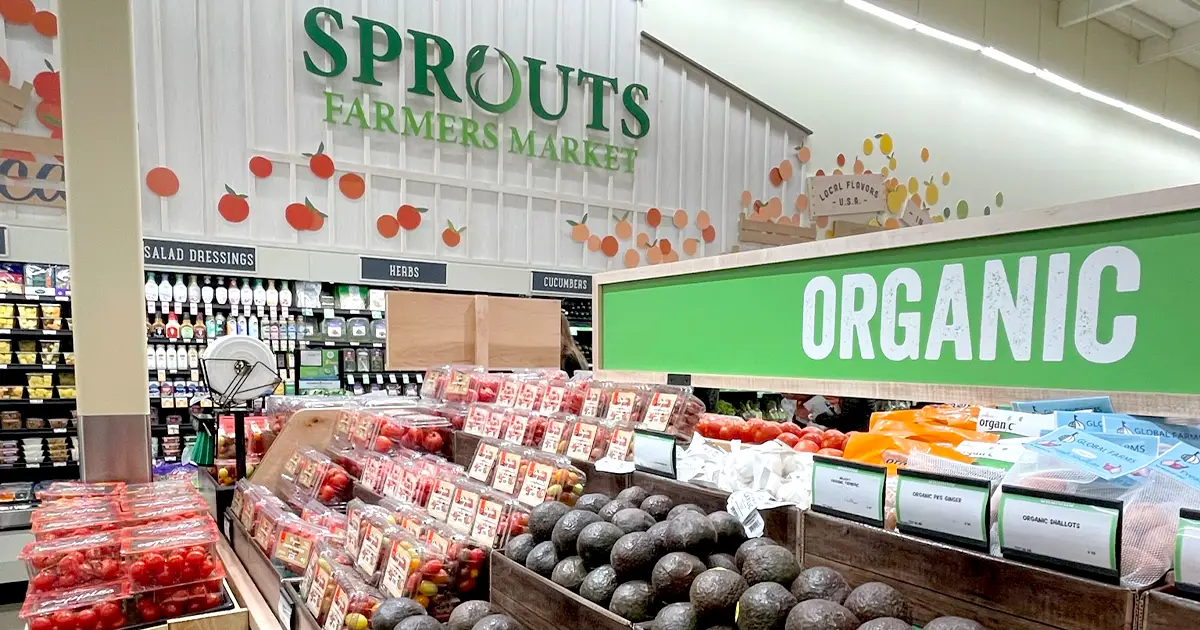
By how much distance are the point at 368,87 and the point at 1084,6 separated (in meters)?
10.3

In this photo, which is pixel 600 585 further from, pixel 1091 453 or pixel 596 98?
pixel 596 98

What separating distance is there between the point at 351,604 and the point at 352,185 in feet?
18.3

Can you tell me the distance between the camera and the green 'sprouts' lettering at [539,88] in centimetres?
733

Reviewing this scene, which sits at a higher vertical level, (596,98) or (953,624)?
(596,98)

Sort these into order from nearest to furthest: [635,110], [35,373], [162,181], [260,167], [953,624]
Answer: [953,624] < [35,373] < [162,181] < [260,167] < [635,110]

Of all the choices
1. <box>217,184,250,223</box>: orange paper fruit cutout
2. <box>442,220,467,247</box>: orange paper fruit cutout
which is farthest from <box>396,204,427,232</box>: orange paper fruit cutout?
<box>217,184,250,223</box>: orange paper fruit cutout

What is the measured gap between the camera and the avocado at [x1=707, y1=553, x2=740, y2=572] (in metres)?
1.13

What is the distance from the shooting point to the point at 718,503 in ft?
4.40

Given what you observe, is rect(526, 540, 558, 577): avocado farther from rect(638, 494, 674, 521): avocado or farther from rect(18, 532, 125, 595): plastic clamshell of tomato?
rect(18, 532, 125, 595): plastic clamshell of tomato

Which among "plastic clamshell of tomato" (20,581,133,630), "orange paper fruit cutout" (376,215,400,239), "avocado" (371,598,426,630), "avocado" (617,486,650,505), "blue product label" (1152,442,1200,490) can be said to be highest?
"orange paper fruit cutout" (376,215,400,239)

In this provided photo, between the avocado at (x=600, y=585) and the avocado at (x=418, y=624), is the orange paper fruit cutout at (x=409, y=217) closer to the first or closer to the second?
the avocado at (x=418, y=624)

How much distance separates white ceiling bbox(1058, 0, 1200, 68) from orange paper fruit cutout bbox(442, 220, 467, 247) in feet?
30.2

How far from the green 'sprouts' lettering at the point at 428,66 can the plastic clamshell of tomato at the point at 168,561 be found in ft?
18.6

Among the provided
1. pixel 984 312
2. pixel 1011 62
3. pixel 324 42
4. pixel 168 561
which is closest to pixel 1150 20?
pixel 1011 62
